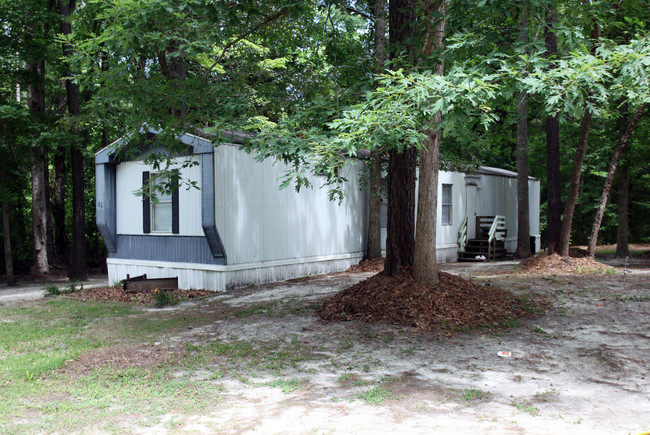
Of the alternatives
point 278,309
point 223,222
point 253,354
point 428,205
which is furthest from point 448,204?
point 253,354

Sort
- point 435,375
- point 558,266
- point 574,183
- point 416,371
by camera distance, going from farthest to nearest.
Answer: point 574,183 → point 558,266 → point 416,371 → point 435,375

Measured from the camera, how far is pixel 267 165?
1205cm

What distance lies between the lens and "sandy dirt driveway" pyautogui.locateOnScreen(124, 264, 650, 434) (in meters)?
4.00

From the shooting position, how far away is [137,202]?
1248cm

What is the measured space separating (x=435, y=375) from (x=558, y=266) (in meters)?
8.02

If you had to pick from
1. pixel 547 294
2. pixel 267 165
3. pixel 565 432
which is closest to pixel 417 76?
pixel 565 432

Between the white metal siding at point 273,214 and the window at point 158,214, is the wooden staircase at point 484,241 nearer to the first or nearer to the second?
the white metal siding at point 273,214

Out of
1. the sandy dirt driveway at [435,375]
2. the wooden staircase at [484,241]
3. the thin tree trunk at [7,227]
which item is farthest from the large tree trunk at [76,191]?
the wooden staircase at [484,241]

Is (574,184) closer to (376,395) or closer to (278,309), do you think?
(278,309)

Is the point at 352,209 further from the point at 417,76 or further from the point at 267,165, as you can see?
the point at 417,76

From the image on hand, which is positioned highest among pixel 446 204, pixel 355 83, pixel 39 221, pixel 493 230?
pixel 355 83

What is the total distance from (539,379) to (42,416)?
4379 millimetres

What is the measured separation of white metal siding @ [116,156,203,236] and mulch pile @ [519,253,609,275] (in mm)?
7478

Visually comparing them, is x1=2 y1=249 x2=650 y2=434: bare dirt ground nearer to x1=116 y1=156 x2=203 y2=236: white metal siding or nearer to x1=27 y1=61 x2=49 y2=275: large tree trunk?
x1=116 y1=156 x2=203 y2=236: white metal siding
